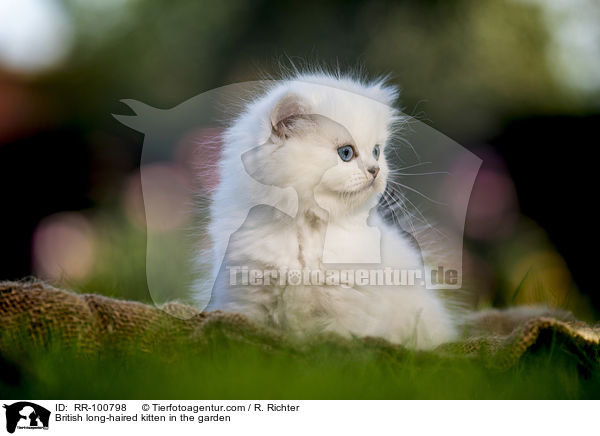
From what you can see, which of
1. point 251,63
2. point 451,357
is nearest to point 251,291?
point 451,357

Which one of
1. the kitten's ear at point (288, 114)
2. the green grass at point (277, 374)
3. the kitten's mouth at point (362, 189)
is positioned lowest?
the green grass at point (277, 374)

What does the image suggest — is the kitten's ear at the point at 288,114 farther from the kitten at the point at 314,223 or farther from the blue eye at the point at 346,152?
the blue eye at the point at 346,152

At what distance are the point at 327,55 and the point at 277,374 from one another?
4.18 ft

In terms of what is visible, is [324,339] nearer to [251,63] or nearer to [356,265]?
[356,265]

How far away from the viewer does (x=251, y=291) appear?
4.99 ft

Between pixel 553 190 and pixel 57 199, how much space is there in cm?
210
